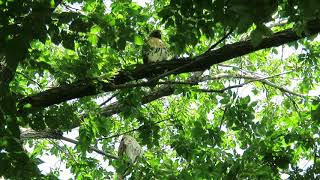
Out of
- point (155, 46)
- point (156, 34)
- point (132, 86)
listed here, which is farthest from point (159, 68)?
point (156, 34)

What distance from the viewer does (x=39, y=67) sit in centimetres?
370

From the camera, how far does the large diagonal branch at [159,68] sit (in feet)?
11.9

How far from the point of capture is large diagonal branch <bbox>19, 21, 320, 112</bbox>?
3639mm

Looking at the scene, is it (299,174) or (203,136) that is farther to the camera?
(203,136)

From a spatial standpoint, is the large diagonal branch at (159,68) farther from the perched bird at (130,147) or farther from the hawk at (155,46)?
the perched bird at (130,147)

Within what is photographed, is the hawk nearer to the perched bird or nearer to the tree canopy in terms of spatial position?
the tree canopy

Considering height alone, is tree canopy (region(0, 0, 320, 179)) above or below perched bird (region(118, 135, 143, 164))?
below

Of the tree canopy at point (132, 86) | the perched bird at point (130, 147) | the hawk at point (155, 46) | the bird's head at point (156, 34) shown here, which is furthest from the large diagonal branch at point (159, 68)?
the perched bird at point (130, 147)

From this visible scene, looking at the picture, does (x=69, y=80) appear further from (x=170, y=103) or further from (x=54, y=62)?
(x=170, y=103)

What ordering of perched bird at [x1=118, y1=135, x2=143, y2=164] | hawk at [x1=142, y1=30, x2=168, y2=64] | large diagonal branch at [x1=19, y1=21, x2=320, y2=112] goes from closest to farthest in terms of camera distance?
large diagonal branch at [x1=19, y1=21, x2=320, y2=112]
hawk at [x1=142, y1=30, x2=168, y2=64]
perched bird at [x1=118, y1=135, x2=143, y2=164]

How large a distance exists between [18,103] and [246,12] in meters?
2.51

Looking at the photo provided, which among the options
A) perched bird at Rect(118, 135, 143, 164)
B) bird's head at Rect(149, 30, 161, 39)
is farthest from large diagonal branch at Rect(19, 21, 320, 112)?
perched bird at Rect(118, 135, 143, 164)

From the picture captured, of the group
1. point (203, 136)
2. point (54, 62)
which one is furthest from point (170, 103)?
point (203, 136)

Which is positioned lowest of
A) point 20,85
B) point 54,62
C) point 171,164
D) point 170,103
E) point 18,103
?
point 18,103
